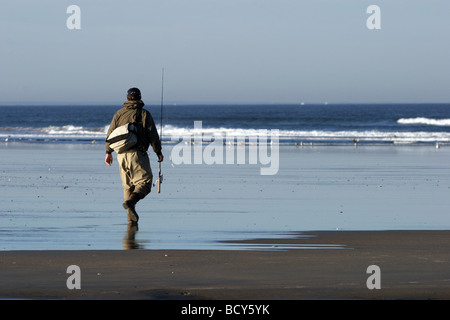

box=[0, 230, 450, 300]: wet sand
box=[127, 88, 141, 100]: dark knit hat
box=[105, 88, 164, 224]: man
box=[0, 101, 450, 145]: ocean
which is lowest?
box=[0, 230, 450, 300]: wet sand

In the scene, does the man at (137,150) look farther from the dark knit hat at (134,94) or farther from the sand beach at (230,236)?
the sand beach at (230,236)

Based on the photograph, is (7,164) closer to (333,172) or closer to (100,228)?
(333,172)

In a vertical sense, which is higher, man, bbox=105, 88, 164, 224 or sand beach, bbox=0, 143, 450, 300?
man, bbox=105, 88, 164, 224

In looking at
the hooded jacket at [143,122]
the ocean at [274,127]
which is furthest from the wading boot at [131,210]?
the ocean at [274,127]

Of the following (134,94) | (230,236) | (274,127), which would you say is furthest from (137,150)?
(274,127)

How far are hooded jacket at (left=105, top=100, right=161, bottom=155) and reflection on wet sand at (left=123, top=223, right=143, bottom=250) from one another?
974 mm

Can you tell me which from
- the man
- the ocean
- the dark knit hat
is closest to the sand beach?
the man

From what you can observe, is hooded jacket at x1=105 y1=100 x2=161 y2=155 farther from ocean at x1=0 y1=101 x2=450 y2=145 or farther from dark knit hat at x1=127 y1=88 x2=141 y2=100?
ocean at x1=0 y1=101 x2=450 y2=145

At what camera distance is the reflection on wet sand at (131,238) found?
7895 mm

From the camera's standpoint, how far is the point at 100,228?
30.4 ft

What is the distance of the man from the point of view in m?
9.77

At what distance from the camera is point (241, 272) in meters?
6.60

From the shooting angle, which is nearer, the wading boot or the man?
the wading boot

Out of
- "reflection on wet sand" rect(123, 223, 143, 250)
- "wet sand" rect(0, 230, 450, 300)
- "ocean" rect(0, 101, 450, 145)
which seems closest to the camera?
"wet sand" rect(0, 230, 450, 300)
